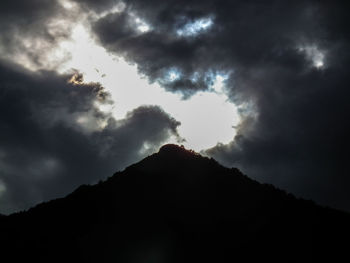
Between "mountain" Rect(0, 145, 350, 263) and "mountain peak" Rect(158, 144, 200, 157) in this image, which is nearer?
"mountain" Rect(0, 145, 350, 263)

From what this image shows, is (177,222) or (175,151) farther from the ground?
(175,151)

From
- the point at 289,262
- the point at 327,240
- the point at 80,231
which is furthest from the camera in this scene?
the point at 80,231

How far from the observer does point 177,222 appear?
81.6 ft

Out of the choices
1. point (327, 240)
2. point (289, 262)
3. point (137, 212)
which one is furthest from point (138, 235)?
point (327, 240)

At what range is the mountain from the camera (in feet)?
75.5

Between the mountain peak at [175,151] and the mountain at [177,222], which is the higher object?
the mountain peak at [175,151]

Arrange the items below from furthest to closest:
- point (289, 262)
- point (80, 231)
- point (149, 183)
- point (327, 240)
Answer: point (149, 183) < point (80, 231) < point (327, 240) < point (289, 262)

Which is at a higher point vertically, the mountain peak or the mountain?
the mountain peak

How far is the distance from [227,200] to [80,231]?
1053 centimetres

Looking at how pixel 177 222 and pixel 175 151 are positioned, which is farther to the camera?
pixel 175 151

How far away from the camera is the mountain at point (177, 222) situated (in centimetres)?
2300

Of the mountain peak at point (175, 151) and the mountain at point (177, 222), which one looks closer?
the mountain at point (177, 222)

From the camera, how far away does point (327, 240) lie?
78.2 feet

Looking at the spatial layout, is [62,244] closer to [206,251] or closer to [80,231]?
[80,231]
